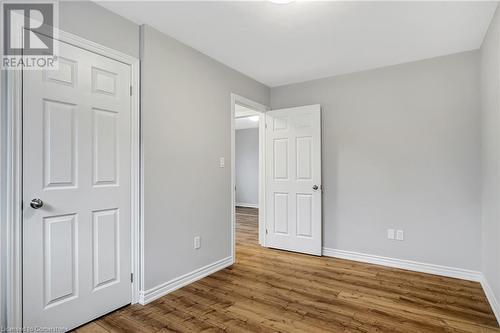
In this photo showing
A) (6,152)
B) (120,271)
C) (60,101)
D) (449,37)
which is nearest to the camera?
(6,152)

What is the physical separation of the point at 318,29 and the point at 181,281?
2.75m

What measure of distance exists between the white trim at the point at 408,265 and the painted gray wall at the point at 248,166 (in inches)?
206

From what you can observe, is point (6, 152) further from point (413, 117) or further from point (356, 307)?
point (413, 117)

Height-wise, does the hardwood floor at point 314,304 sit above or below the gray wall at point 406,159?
below

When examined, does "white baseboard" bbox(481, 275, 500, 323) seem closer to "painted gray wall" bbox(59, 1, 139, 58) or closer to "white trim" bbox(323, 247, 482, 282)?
"white trim" bbox(323, 247, 482, 282)

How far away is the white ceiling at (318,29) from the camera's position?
222 cm

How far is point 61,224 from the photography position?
1979 millimetres

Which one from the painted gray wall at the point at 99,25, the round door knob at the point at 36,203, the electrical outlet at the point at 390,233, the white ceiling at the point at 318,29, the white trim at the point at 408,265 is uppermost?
the white ceiling at the point at 318,29

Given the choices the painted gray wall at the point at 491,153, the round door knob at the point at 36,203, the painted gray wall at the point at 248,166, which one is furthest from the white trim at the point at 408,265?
the painted gray wall at the point at 248,166

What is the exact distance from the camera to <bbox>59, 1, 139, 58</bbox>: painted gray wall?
2.02 m

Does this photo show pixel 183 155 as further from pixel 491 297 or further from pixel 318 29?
pixel 491 297

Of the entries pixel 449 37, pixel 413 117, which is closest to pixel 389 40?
pixel 449 37

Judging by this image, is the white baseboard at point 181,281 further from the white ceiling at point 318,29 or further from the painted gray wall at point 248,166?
the painted gray wall at point 248,166

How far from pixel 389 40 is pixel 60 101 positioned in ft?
9.62
